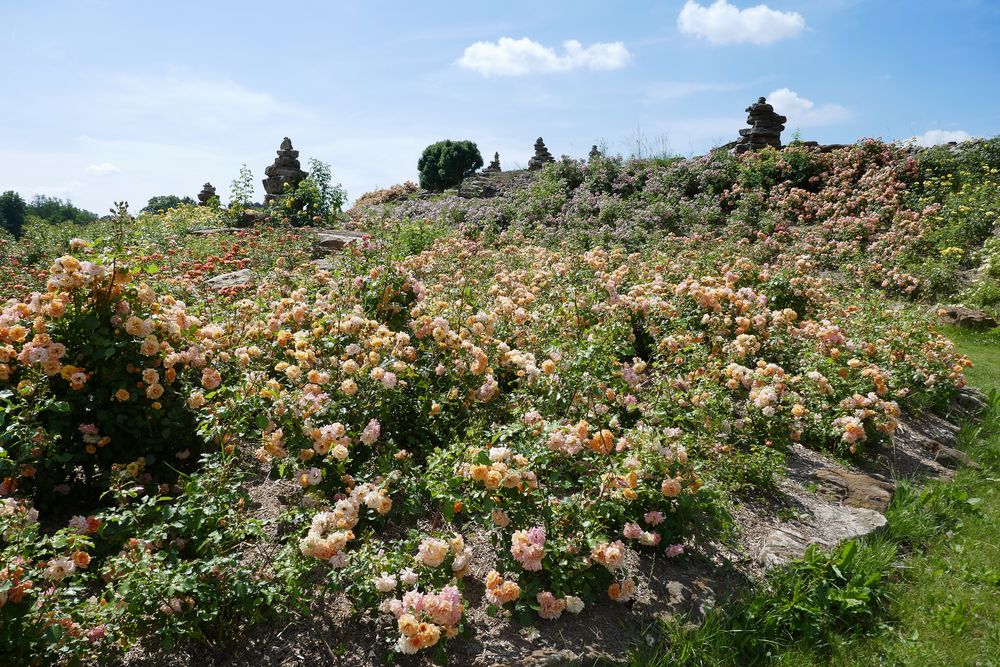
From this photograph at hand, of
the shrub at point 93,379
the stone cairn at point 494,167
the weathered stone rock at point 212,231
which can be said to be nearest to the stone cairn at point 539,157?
the stone cairn at point 494,167

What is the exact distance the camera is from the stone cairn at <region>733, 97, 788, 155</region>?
1484 cm

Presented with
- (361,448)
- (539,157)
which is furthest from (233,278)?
(539,157)

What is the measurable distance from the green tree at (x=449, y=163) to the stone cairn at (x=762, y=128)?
14192 mm

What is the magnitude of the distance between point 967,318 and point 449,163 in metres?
22.2

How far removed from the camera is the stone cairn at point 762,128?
48.7 feet

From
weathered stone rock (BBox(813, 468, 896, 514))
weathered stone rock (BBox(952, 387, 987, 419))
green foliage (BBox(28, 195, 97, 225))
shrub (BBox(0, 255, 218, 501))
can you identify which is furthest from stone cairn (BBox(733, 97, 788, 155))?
green foliage (BBox(28, 195, 97, 225))

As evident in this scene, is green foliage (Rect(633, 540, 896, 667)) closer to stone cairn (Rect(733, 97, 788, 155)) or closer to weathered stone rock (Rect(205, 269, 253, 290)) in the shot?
weathered stone rock (Rect(205, 269, 253, 290))

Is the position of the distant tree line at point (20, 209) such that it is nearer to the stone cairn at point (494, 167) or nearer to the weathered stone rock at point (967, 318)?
the stone cairn at point (494, 167)

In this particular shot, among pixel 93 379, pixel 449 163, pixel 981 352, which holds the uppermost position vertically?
pixel 449 163

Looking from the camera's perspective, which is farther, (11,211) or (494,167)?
(11,211)

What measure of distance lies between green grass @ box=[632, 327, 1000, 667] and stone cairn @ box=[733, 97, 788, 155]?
13029 mm

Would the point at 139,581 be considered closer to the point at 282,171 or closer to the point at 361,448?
the point at 361,448

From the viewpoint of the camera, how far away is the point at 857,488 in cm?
384

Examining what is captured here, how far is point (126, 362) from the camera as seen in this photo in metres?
2.91
